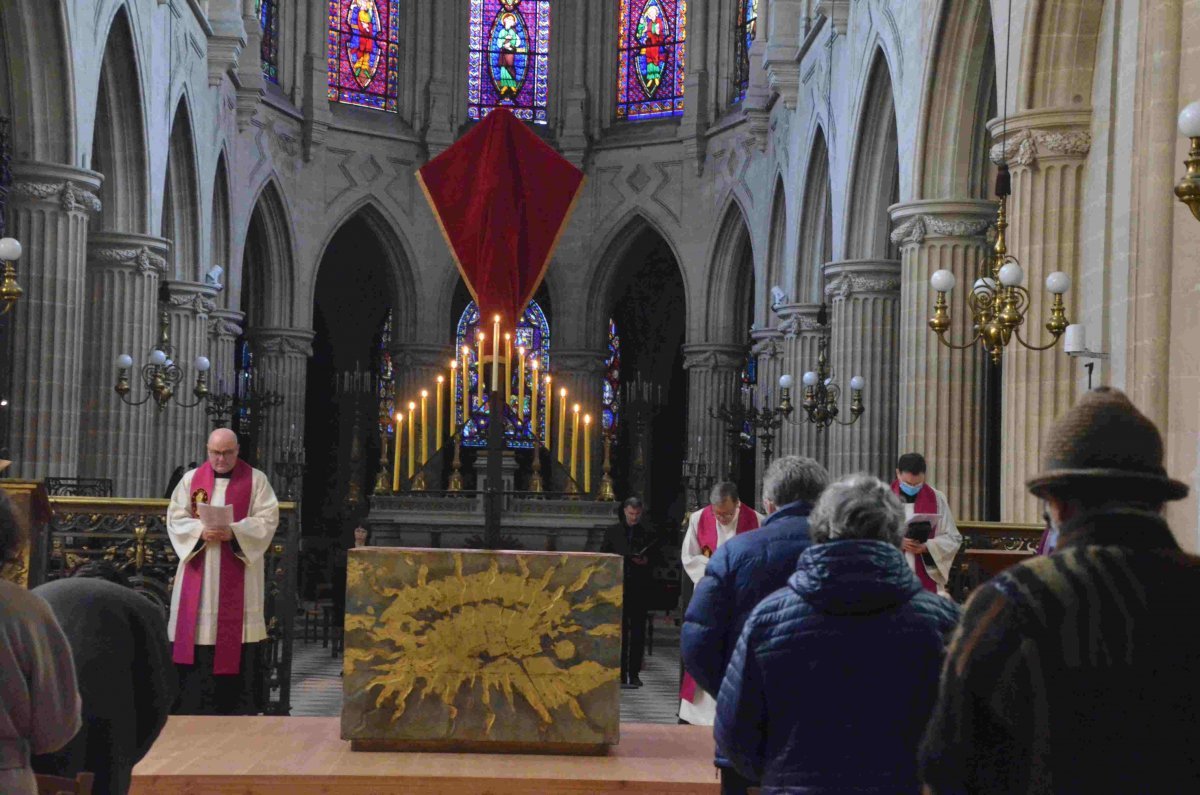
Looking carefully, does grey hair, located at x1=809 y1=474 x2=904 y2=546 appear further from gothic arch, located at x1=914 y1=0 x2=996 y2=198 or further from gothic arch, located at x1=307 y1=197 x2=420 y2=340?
gothic arch, located at x1=307 y1=197 x2=420 y2=340

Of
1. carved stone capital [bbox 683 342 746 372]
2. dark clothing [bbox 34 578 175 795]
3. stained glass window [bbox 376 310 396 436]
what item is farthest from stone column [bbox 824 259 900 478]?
dark clothing [bbox 34 578 175 795]

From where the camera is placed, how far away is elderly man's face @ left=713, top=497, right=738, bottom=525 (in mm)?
9125

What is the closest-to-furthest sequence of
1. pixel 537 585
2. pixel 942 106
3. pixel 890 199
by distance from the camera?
pixel 537 585
pixel 942 106
pixel 890 199

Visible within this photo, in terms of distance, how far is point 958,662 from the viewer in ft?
8.77

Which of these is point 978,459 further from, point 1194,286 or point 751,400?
point 751,400

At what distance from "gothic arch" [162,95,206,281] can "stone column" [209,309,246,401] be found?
6.77ft

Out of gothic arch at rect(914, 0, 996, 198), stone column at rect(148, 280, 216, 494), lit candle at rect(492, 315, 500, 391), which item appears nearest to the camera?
lit candle at rect(492, 315, 500, 391)

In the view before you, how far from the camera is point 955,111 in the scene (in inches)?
624

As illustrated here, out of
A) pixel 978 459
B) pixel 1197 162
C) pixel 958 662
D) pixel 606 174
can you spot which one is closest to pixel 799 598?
pixel 958 662

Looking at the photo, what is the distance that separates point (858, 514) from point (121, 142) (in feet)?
57.3

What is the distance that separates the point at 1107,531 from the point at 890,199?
1765 cm

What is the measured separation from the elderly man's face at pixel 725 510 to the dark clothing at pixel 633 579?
3992mm

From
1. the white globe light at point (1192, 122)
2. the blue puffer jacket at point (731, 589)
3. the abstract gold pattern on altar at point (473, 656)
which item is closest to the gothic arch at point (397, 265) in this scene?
the abstract gold pattern on altar at point (473, 656)

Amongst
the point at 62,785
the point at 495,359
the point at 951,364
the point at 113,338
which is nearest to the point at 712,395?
the point at 113,338
